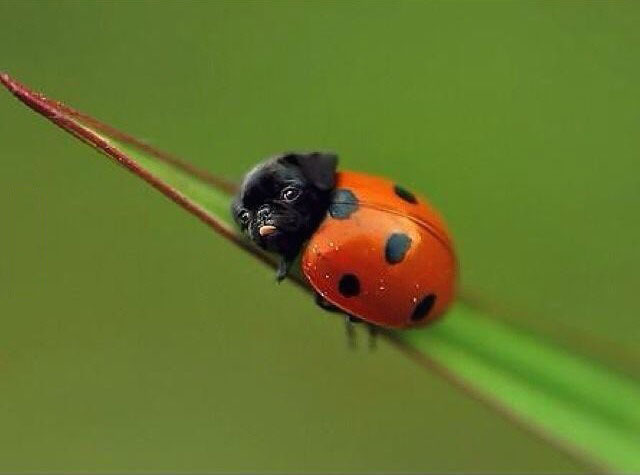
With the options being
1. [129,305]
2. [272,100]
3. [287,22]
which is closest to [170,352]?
[129,305]

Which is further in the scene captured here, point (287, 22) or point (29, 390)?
point (287, 22)

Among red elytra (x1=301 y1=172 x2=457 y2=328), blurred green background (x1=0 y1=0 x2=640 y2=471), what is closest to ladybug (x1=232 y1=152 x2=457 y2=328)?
red elytra (x1=301 y1=172 x2=457 y2=328)

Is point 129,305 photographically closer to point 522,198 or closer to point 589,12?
point 522,198

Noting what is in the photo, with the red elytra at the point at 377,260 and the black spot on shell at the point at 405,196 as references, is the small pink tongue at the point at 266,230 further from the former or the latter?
the black spot on shell at the point at 405,196

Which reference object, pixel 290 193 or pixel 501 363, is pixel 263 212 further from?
pixel 501 363

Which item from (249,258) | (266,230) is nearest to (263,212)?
(266,230)

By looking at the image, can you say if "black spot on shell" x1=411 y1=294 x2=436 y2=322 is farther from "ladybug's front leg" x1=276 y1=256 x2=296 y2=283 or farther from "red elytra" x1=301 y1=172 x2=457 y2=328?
"ladybug's front leg" x1=276 y1=256 x2=296 y2=283
